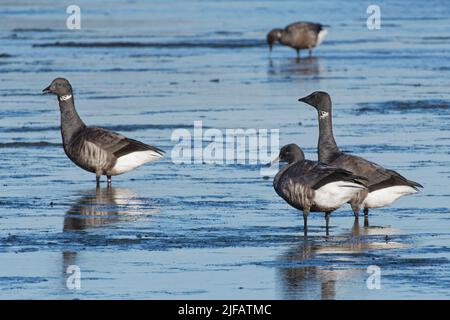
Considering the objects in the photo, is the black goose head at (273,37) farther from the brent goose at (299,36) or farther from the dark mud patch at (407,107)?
the dark mud patch at (407,107)

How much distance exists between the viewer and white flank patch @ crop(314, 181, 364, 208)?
1216 cm

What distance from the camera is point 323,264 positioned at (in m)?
11.1

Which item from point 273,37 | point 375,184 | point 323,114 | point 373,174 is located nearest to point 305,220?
point 375,184

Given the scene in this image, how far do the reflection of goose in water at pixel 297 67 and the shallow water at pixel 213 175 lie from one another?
0.10m

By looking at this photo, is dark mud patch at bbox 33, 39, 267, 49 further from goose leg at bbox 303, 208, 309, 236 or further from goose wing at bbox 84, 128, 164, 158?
goose leg at bbox 303, 208, 309, 236

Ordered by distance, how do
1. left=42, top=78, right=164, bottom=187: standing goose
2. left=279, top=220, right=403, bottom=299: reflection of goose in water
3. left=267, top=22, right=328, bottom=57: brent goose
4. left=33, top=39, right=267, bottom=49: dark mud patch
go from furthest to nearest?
left=33, top=39, right=267, bottom=49: dark mud patch < left=267, top=22, right=328, bottom=57: brent goose < left=42, top=78, right=164, bottom=187: standing goose < left=279, top=220, right=403, bottom=299: reflection of goose in water

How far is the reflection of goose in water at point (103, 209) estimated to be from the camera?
1323cm

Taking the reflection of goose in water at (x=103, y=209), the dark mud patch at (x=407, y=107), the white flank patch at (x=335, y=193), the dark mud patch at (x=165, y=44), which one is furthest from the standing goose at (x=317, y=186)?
the dark mud patch at (x=165, y=44)

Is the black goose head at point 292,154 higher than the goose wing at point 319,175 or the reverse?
higher

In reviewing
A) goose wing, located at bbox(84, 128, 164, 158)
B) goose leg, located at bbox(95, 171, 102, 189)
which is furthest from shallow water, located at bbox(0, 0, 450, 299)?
goose wing, located at bbox(84, 128, 164, 158)

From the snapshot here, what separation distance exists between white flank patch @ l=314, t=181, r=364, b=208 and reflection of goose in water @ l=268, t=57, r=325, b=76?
1663 centimetres

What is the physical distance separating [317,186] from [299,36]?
22091 millimetres

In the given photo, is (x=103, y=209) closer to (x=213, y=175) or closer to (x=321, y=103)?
(x=213, y=175)
